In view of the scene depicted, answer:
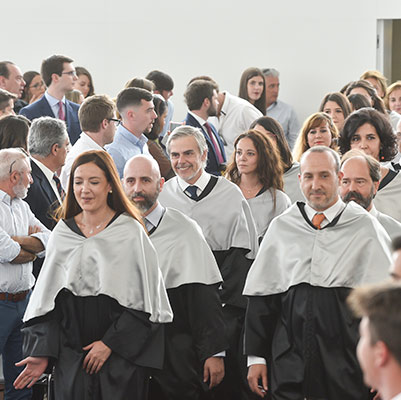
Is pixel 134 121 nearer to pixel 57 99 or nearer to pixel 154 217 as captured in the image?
pixel 57 99

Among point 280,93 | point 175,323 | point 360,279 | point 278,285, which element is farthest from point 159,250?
point 280,93

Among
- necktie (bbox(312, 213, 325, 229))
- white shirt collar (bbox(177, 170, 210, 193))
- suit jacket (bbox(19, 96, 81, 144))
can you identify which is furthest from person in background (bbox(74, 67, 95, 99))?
necktie (bbox(312, 213, 325, 229))

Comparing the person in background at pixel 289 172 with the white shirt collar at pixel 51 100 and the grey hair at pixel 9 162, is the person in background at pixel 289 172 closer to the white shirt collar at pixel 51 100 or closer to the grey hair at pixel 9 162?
the grey hair at pixel 9 162

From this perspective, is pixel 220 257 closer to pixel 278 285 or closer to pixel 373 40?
pixel 278 285

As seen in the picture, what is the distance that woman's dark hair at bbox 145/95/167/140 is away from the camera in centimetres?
752

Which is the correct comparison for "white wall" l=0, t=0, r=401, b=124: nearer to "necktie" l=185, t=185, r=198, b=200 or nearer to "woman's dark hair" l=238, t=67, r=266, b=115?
"woman's dark hair" l=238, t=67, r=266, b=115

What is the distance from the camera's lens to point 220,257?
5.45m

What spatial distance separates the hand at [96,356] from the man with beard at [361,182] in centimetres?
172

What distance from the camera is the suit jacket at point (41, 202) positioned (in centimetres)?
577

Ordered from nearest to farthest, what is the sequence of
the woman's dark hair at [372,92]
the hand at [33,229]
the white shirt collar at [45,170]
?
the hand at [33,229]
the white shirt collar at [45,170]
the woman's dark hair at [372,92]

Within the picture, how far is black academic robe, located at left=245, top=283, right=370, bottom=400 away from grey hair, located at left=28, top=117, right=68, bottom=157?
2.28m

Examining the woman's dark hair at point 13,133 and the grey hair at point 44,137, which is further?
the woman's dark hair at point 13,133

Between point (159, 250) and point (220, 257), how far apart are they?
2.31 ft

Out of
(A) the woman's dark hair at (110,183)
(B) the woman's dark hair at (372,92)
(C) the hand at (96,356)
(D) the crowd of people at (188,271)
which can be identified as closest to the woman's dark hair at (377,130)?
(D) the crowd of people at (188,271)
